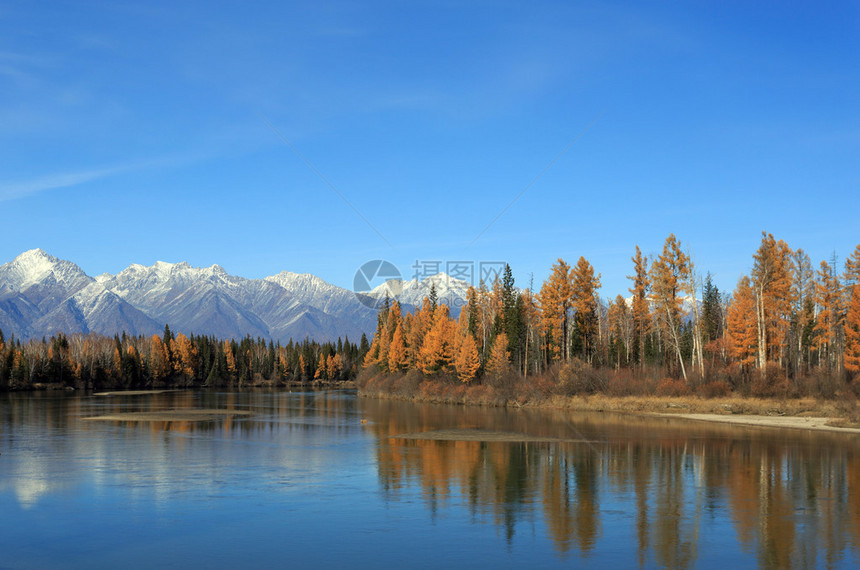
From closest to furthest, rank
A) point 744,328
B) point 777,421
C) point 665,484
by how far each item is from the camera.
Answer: point 665,484, point 777,421, point 744,328

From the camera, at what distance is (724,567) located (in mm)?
16469

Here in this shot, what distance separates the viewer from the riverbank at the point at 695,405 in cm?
5253

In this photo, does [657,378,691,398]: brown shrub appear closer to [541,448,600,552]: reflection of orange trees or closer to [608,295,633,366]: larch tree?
[608,295,633,366]: larch tree

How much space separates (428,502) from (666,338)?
7105cm

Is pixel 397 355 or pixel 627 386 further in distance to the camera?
pixel 397 355

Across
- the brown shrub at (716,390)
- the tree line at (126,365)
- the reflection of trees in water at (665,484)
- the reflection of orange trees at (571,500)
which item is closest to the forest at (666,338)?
the brown shrub at (716,390)

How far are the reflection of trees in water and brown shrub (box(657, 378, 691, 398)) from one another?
17.6 m

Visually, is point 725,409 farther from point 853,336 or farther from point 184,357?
point 184,357

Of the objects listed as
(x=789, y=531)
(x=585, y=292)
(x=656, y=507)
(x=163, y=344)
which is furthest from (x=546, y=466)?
(x=163, y=344)

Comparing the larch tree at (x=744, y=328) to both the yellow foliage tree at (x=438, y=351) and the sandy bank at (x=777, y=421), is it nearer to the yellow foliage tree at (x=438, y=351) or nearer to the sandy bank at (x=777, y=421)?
the sandy bank at (x=777, y=421)

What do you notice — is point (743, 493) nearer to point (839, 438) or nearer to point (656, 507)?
point (656, 507)

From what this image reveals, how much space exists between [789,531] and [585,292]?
6800 centimetres

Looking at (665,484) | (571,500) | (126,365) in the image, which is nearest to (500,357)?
(665,484)

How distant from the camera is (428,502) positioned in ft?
78.7
